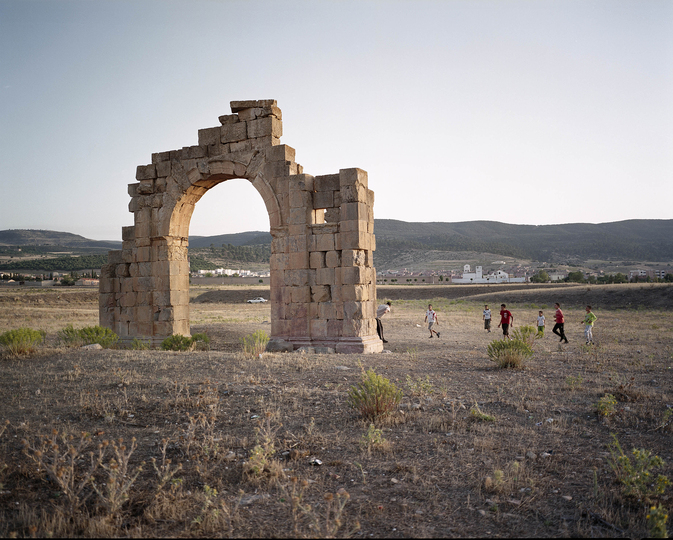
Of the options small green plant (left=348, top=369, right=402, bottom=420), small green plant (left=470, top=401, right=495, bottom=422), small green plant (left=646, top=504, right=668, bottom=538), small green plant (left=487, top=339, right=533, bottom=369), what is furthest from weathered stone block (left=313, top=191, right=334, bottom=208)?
small green plant (left=646, top=504, right=668, bottom=538)

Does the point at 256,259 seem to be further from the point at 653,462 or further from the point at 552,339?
the point at 653,462

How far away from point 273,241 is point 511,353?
22.1 ft

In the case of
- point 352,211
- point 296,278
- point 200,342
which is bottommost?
point 200,342

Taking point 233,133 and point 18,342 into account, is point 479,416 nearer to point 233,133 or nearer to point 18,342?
point 18,342

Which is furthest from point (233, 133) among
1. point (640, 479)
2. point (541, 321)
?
point (640, 479)

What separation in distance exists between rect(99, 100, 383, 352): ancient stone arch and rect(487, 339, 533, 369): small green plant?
3440 millimetres

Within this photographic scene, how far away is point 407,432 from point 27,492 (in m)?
3.70

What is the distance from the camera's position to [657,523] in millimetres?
3025

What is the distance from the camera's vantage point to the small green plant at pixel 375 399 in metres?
5.75

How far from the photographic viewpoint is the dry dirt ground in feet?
11.5

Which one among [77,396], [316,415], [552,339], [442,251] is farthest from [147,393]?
[442,251]

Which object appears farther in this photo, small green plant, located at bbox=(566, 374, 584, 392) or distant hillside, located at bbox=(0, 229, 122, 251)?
distant hillside, located at bbox=(0, 229, 122, 251)

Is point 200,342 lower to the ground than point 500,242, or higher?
lower

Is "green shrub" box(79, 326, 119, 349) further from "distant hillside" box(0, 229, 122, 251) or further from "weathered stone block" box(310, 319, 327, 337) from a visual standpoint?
"distant hillside" box(0, 229, 122, 251)
